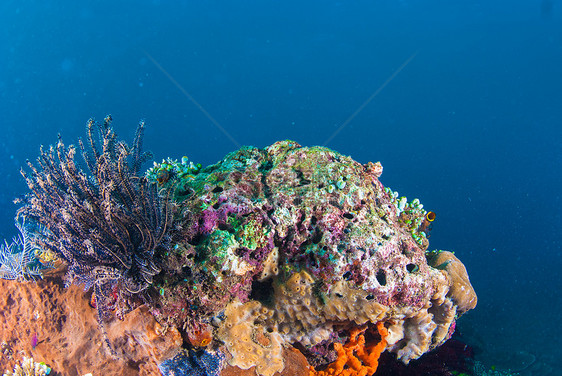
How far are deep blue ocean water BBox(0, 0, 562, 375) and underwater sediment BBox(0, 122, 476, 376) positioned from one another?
154 ft

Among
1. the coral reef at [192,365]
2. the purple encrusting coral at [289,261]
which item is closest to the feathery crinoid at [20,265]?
the purple encrusting coral at [289,261]

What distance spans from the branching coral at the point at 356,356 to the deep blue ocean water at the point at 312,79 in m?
46.5

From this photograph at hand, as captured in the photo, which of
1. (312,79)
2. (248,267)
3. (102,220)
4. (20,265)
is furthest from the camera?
(312,79)

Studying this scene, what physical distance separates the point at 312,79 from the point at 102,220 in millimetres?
85149

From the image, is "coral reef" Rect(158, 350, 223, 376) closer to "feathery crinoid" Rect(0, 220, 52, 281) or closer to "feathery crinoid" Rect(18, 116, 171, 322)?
"feathery crinoid" Rect(18, 116, 171, 322)

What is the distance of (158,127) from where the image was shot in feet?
225

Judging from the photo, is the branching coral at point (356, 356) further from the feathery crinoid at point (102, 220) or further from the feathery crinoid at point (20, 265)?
the feathery crinoid at point (20, 265)

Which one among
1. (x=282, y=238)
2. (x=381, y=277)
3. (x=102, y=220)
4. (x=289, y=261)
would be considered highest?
(x=381, y=277)

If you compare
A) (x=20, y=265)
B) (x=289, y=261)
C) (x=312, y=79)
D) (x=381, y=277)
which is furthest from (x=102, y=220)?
(x=312, y=79)

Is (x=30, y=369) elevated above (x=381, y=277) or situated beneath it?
situated beneath

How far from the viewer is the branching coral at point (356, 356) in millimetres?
3666

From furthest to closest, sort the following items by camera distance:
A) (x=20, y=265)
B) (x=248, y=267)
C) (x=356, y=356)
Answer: (x=20, y=265) < (x=356, y=356) < (x=248, y=267)

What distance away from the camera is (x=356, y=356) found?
389 cm

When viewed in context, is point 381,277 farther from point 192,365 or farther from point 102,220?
point 102,220
